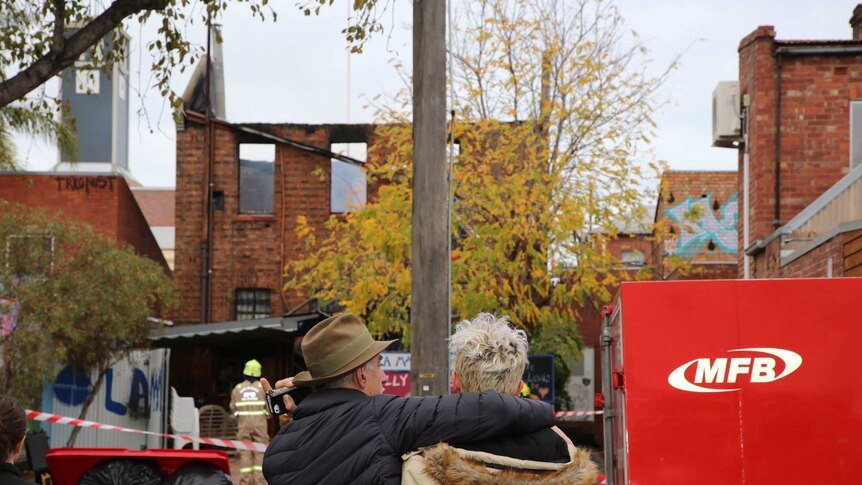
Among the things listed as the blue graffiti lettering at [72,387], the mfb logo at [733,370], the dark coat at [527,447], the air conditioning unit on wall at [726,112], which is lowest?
the blue graffiti lettering at [72,387]

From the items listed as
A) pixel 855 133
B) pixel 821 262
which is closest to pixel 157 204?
pixel 855 133

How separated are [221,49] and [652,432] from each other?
28.9 m

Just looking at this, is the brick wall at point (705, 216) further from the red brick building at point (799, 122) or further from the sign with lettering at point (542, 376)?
the red brick building at point (799, 122)

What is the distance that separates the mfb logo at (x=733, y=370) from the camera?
7.72m

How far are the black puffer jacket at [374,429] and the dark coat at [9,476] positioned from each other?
0.97 metres

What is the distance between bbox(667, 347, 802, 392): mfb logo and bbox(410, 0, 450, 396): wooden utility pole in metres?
2.78

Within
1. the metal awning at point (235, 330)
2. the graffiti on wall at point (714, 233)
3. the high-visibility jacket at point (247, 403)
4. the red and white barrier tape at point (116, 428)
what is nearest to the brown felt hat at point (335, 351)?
the red and white barrier tape at point (116, 428)

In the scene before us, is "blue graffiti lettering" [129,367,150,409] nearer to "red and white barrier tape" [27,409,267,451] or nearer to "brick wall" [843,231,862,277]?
"red and white barrier tape" [27,409,267,451]

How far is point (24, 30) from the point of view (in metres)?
11.0

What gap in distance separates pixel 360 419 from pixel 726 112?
1683 centimetres

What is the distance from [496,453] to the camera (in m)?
3.68

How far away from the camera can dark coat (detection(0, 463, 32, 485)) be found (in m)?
4.27

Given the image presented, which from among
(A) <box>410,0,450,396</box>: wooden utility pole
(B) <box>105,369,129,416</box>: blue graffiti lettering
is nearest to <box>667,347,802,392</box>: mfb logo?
(A) <box>410,0,450,396</box>: wooden utility pole

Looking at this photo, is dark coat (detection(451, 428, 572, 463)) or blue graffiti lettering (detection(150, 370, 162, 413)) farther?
blue graffiti lettering (detection(150, 370, 162, 413))
